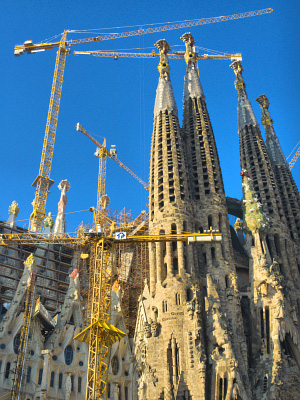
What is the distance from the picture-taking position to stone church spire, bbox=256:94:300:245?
53.2 m

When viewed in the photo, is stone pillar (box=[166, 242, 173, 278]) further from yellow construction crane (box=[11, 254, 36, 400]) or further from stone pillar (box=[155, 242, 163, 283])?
yellow construction crane (box=[11, 254, 36, 400])

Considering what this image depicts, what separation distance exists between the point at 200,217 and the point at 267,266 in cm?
691

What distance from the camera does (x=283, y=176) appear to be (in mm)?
57031

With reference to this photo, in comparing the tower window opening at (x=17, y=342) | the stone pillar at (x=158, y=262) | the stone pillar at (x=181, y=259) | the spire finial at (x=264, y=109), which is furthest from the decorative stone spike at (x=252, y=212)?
the tower window opening at (x=17, y=342)

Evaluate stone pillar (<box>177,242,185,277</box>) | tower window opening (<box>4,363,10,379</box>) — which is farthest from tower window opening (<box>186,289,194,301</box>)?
tower window opening (<box>4,363,10,379</box>)

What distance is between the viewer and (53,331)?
40.6 meters

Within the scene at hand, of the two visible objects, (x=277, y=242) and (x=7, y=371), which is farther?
(x=277, y=242)

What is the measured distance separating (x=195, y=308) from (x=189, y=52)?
1269 inches

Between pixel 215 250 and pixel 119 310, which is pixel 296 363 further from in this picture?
pixel 119 310

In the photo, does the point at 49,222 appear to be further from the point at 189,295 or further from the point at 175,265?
the point at 189,295

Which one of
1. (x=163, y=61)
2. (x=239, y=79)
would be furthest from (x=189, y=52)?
(x=239, y=79)

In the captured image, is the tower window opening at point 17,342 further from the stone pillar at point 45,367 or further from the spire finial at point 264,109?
the spire finial at point 264,109

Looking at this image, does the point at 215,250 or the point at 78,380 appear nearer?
the point at 78,380

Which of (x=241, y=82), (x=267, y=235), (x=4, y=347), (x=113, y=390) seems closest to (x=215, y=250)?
(x=267, y=235)
